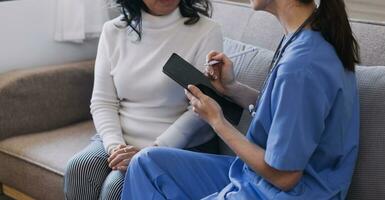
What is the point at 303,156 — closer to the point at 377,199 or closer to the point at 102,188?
the point at 377,199

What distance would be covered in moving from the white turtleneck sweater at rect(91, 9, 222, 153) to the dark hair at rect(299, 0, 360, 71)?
534 mm

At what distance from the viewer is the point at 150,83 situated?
5.92 feet

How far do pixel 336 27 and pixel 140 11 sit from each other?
0.78 metres

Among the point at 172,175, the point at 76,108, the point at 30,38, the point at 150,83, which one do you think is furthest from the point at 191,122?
the point at 30,38

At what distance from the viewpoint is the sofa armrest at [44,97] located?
215 centimetres

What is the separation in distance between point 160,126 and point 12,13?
968 millimetres

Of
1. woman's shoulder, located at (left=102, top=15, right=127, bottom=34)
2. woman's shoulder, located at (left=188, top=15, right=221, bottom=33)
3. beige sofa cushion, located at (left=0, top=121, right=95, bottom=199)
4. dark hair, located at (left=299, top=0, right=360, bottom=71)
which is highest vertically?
dark hair, located at (left=299, top=0, right=360, bottom=71)

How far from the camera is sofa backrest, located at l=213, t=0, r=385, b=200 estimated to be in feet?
4.94

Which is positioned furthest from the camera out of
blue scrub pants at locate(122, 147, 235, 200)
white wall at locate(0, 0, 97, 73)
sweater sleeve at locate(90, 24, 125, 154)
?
white wall at locate(0, 0, 97, 73)

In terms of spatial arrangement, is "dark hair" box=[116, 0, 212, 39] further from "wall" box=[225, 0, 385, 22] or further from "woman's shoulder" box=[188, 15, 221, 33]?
"wall" box=[225, 0, 385, 22]

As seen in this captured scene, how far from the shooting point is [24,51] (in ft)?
8.05

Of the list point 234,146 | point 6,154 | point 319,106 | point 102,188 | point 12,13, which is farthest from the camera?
point 12,13

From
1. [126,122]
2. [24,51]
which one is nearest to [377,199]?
[126,122]

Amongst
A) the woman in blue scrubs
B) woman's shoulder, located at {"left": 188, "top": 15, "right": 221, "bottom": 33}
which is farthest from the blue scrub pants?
woman's shoulder, located at {"left": 188, "top": 15, "right": 221, "bottom": 33}
